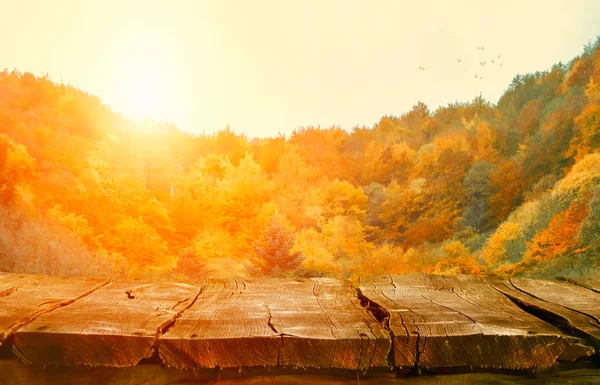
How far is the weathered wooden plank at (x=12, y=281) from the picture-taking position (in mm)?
1458

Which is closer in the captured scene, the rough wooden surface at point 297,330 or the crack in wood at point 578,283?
the rough wooden surface at point 297,330

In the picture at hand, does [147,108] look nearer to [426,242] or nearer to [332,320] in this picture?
[426,242]

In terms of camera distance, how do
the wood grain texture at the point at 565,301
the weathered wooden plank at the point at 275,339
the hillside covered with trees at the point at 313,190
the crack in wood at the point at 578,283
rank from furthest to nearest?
1. the hillside covered with trees at the point at 313,190
2. the crack in wood at the point at 578,283
3. the wood grain texture at the point at 565,301
4. the weathered wooden plank at the point at 275,339

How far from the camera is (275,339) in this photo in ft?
3.49

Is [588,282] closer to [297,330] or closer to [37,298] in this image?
[297,330]

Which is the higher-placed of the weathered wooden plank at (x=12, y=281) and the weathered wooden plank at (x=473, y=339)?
the weathered wooden plank at (x=12, y=281)

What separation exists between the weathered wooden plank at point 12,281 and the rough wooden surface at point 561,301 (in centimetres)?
140

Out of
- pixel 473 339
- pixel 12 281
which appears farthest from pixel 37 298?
pixel 473 339

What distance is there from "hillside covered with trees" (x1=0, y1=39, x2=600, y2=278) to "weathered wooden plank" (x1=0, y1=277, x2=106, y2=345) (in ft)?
→ 12.1

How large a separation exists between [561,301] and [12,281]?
5.20 ft

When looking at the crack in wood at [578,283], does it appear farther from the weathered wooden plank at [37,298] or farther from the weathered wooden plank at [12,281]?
the weathered wooden plank at [12,281]

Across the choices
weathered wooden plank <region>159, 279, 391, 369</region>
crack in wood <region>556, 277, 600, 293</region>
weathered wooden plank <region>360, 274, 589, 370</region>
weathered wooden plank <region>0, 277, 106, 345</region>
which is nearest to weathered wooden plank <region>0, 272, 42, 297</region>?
weathered wooden plank <region>0, 277, 106, 345</region>

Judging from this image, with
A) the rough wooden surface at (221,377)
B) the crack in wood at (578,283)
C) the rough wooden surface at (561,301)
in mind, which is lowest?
the rough wooden surface at (221,377)

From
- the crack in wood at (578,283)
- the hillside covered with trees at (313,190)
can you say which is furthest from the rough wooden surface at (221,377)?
the hillside covered with trees at (313,190)
